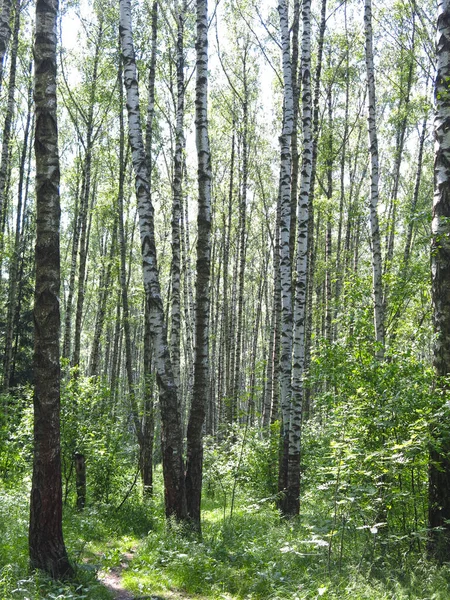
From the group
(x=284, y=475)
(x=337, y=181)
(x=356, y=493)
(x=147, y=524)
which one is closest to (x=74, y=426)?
(x=147, y=524)

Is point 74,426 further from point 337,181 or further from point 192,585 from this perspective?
point 337,181

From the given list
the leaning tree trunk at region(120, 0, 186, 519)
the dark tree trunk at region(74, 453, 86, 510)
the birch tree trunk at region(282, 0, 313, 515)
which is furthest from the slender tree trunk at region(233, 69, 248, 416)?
the leaning tree trunk at region(120, 0, 186, 519)

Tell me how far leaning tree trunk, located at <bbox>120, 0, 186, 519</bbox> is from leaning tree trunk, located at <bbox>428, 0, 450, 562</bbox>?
12.3ft

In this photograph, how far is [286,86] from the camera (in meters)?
10.3

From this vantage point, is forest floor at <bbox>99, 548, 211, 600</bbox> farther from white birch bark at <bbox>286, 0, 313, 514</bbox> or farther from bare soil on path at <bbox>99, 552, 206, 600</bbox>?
white birch bark at <bbox>286, 0, 313, 514</bbox>

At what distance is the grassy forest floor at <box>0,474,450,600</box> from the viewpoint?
470 centimetres

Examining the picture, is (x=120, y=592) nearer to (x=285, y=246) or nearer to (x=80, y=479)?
(x=80, y=479)

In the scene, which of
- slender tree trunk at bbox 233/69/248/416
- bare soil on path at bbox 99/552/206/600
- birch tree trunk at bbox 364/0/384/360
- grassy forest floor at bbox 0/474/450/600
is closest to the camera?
grassy forest floor at bbox 0/474/450/600

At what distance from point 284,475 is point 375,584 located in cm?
595

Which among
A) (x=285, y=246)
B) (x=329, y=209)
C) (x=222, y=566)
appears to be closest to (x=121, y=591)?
(x=222, y=566)

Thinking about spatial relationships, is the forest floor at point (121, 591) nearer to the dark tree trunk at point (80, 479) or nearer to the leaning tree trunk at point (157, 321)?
the leaning tree trunk at point (157, 321)

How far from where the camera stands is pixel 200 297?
8102 millimetres

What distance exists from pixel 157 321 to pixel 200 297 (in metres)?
0.81

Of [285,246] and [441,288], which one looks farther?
Result: [285,246]
